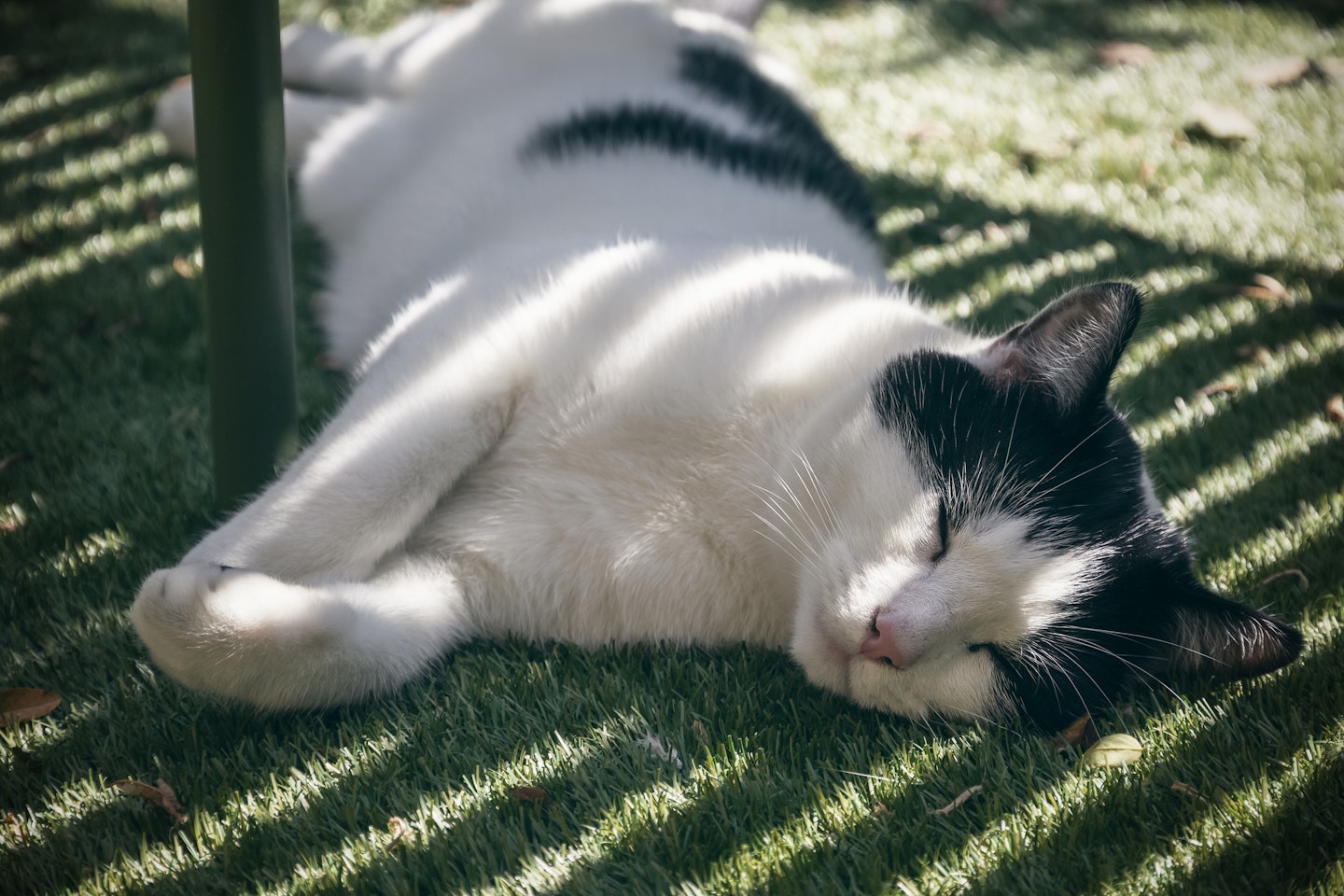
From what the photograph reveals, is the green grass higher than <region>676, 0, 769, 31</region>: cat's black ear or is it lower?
lower

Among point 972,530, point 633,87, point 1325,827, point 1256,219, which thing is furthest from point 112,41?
point 1325,827

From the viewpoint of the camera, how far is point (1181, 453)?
2.34 metres

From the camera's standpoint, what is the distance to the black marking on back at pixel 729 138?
2.40 metres

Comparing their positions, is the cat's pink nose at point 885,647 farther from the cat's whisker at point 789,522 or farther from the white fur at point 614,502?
the cat's whisker at point 789,522

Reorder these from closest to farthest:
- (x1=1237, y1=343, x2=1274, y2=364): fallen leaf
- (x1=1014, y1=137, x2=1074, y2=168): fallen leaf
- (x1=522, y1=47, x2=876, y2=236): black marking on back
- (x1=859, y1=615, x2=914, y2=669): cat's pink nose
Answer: (x1=859, y1=615, x2=914, y2=669): cat's pink nose, (x1=522, y1=47, x2=876, y2=236): black marking on back, (x1=1237, y1=343, x2=1274, y2=364): fallen leaf, (x1=1014, y1=137, x2=1074, y2=168): fallen leaf

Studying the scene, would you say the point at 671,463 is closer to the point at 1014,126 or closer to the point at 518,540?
the point at 518,540

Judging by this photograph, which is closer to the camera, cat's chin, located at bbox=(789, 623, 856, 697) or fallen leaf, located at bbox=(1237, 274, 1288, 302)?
cat's chin, located at bbox=(789, 623, 856, 697)

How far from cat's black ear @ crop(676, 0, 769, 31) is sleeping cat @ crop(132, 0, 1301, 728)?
150cm

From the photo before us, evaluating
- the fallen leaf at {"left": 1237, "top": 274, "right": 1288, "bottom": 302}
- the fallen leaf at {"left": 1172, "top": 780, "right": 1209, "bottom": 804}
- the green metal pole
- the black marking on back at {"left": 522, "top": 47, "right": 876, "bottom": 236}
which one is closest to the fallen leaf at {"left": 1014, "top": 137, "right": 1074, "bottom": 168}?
the fallen leaf at {"left": 1237, "top": 274, "right": 1288, "bottom": 302}

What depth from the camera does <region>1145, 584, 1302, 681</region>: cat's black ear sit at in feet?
5.09

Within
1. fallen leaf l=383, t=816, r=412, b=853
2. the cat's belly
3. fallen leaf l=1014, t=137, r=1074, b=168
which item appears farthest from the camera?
fallen leaf l=1014, t=137, r=1074, b=168

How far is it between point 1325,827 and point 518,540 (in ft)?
4.26

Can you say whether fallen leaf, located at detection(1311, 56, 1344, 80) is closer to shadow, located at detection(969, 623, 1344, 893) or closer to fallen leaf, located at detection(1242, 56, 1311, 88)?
fallen leaf, located at detection(1242, 56, 1311, 88)

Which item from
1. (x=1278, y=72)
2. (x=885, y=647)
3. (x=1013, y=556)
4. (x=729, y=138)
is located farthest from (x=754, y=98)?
(x=1278, y=72)
